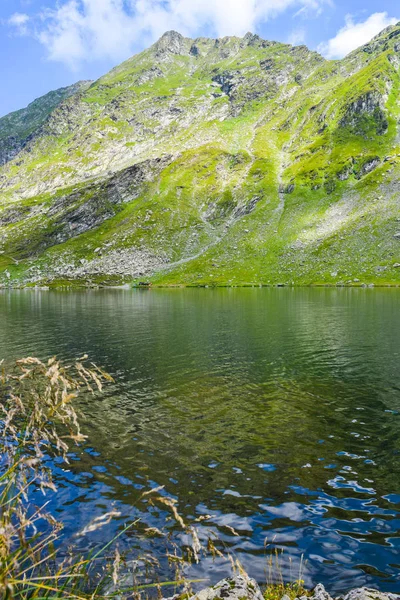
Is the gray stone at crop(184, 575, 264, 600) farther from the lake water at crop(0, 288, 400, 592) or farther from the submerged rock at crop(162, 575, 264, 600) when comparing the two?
the lake water at crop(0, 288, 400, 592)

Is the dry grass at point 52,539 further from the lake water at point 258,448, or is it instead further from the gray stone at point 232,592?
the lake water at point 258,448

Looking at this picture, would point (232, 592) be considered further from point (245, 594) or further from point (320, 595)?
point (320, 595)

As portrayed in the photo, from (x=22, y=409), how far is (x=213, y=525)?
1073 cm

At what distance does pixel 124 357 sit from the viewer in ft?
137

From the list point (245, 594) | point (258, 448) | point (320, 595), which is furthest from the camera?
point (258, 448)

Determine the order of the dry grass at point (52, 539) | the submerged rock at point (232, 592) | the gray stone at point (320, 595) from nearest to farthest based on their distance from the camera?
the dry grass at point (52, 539) < the submerged rock at point (232, 592) < the gray stone at point (320, 595)

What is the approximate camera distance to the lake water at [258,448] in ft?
41.7

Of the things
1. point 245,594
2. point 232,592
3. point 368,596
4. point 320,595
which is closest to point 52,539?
point 232,592

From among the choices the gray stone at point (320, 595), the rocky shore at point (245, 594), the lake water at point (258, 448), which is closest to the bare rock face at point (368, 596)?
the rocky shore at point (245, 594)

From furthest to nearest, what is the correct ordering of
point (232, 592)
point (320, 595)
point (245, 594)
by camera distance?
point (320, 595)
point (232, 592)
point (245, 594)

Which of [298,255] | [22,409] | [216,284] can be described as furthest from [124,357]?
[298,255]

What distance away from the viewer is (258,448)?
1966 cm

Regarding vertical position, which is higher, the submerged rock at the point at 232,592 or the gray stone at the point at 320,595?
the submerged rock at the point at 232,592

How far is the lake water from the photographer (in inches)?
500
